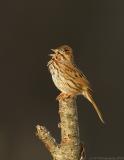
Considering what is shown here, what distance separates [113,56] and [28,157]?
1314 mm

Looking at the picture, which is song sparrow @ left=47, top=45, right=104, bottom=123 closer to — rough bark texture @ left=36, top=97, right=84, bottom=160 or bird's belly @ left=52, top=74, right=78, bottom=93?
bird's belly @ left=52, top=74, right=78, bottom=93

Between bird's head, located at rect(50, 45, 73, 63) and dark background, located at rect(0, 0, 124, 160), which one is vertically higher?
dark background, located at rect(0, 0, 124, 160)

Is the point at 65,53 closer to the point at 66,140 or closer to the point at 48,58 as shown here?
the point at 66,140

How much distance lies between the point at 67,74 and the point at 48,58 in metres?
3.60

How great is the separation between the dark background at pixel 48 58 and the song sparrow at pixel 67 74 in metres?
3.17

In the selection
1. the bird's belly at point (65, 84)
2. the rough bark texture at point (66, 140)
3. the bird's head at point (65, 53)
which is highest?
the bird's head at point (65, 53)

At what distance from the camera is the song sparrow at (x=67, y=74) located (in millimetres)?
3375

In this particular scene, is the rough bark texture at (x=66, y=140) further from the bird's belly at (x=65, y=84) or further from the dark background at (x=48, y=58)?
the dark background at (x=48, y=58)

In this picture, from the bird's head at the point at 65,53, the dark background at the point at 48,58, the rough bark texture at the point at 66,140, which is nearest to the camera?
the rough bark texture at the point at 66,140

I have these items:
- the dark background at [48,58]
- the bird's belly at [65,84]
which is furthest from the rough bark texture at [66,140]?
the dark background at [48,58]

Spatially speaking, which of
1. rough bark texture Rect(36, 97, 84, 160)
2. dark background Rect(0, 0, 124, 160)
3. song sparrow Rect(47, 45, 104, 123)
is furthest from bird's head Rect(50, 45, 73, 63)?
dark background Rect(0, 0, 124, 160)

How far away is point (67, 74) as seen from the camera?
134 inches

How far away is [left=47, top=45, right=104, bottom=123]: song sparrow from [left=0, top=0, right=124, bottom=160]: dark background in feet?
10.4

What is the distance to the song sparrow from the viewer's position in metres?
3.38
